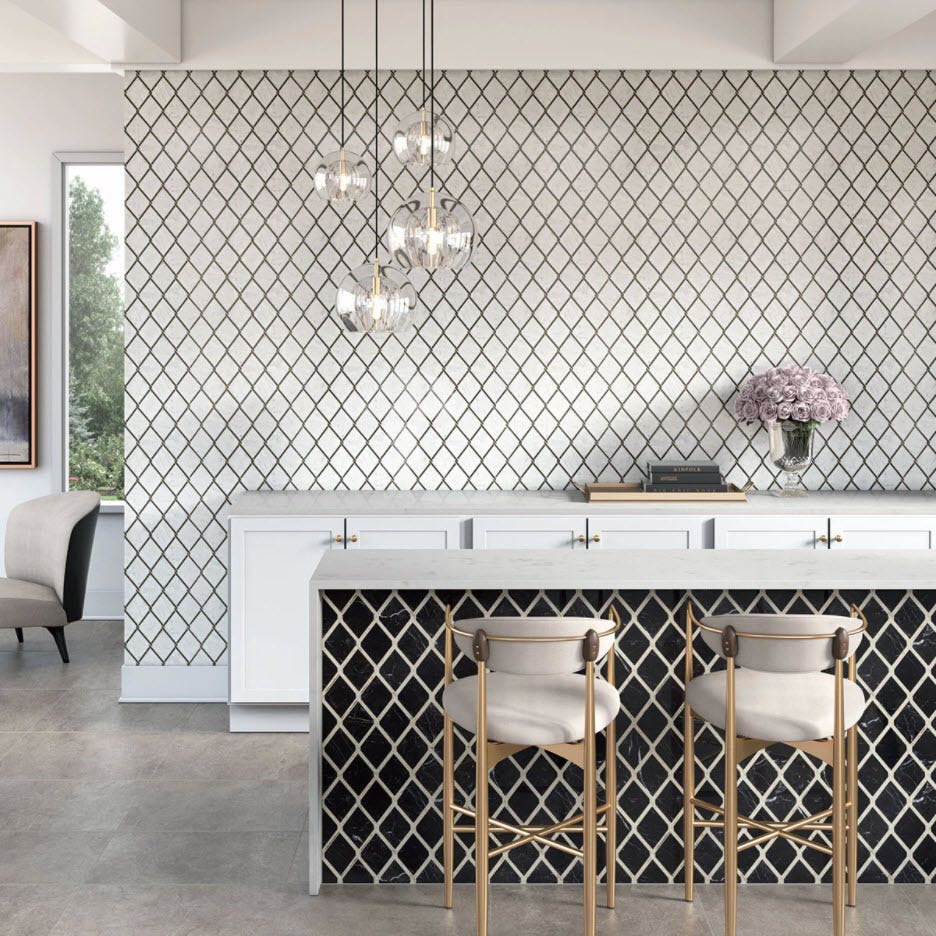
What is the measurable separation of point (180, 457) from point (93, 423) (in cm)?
176

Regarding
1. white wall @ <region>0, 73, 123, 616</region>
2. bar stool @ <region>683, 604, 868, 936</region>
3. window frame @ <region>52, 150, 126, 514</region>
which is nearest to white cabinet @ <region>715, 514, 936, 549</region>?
bar stool @ <region>683, 604, 868, 936</region>

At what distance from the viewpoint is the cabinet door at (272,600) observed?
4.42 metres

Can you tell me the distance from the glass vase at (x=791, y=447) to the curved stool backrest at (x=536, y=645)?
238cm

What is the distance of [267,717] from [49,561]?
172 centimetres

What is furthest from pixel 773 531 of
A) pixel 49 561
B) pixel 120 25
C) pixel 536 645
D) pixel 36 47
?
pixel 36 47

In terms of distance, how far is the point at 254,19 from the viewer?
15.3 ft

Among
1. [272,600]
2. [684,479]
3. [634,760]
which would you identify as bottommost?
[634,760]

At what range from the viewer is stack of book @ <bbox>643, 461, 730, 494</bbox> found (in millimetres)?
4590

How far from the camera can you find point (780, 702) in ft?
9.02

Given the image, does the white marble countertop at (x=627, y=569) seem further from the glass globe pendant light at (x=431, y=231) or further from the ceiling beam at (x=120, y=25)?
the ceiling beam at (x=120, y=25)

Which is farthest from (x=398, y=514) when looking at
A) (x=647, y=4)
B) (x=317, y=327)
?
(x=647, y=4)

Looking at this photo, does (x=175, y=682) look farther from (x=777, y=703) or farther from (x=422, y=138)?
(x=777, y=703)

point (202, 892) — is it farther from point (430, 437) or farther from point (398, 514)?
point (430, 437)

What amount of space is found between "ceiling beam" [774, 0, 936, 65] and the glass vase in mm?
→ 1562
